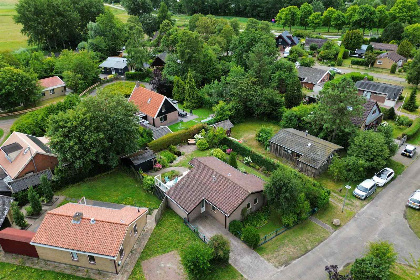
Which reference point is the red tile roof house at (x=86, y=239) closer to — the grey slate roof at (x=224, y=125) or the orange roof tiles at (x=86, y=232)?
the orange roof tiles at (x=86, y=232)

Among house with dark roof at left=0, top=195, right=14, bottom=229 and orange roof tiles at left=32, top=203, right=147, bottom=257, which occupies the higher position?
orange roof tiles at left=32, top=203, right=147, bottom=257

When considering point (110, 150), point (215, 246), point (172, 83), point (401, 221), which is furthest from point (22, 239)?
point (172, 83)

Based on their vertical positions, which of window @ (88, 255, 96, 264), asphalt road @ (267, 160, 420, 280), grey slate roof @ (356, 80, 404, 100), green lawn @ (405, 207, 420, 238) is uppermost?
grey slate roof @ (356, 80, 404, 100)

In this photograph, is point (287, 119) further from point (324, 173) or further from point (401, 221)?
point (401, 221)

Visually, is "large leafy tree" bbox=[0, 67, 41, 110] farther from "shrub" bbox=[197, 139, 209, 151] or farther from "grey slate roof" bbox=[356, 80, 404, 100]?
"grey slate roof" bbox=[356, 80, 404, 100]

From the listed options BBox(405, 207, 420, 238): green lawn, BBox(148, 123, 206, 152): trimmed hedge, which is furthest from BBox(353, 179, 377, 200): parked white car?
BBox(148, 123, 206, 152): trimmed hedge

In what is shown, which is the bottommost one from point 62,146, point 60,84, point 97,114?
point 60,84
